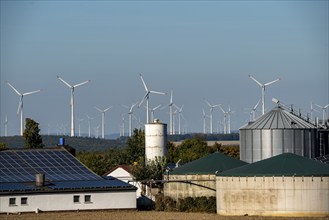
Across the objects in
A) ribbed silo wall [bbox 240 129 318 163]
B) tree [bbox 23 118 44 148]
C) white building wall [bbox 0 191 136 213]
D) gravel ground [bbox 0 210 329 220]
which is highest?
tree [bbox 23 118 44 148]

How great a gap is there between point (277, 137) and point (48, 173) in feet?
78.3

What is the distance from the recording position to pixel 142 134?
145 metres

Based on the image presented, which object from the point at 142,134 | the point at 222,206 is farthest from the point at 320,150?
the point at 142,134

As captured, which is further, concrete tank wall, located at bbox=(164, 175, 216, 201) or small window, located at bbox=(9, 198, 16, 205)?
concrete tank wall, located at bbox=(164, 175, 216, 201)

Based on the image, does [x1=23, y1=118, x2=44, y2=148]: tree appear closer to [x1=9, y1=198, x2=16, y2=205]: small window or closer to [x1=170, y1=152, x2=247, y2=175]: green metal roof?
[x1=170, y1=152, x2=247, y2=175]: green metal roof

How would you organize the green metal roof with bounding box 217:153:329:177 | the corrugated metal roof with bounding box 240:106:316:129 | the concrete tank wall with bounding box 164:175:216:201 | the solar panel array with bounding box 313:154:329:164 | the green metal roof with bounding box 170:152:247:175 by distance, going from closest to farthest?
the green metal roof with bounding box 217:153:329:177, the concrete tank wall with bounding box 164:175:216:201, the green metal roof with bounding box 170:152:247:175, the solar panel array with bounding box 313:154:329:164, the corrugated metal roof with bounding box 240:106:316:129

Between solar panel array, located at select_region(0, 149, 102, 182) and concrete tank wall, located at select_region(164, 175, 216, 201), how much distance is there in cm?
812

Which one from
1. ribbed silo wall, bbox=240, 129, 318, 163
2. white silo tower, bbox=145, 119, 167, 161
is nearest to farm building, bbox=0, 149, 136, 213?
white silo tower, bbox=145, 119, 167, 161

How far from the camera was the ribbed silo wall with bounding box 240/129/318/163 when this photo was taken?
99312mm

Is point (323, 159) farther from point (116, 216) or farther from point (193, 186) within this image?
point (116, 216)

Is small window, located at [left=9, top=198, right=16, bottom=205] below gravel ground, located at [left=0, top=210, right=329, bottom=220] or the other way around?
the other way around

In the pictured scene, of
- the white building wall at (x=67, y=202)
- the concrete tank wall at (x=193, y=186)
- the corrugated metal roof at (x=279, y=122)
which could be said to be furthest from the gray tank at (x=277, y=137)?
the white building wall at (x=67, y=202)

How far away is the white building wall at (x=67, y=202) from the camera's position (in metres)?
80.1

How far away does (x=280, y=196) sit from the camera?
7956 cm
